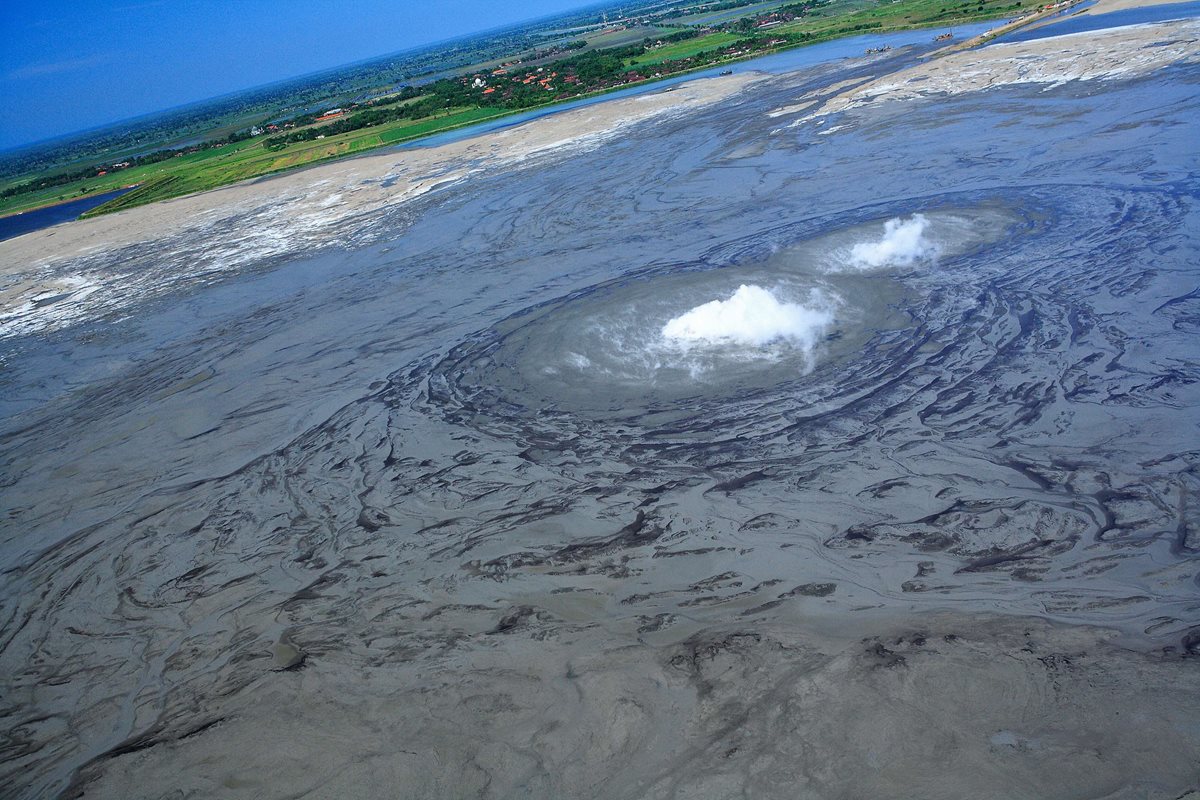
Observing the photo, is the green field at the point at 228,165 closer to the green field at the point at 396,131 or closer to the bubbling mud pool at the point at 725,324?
the green field at the point at 396,131

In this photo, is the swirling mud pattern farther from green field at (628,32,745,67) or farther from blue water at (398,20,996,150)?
green field at (628,32,745,67)

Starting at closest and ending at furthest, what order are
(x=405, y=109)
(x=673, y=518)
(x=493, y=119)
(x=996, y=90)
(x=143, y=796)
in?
(x=143, y=796) → (x=673, y=518) → (x=996, y=90) → (x=493, y=119) → (x=405, y=109)

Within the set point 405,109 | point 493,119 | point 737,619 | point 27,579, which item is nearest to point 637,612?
point 737,619

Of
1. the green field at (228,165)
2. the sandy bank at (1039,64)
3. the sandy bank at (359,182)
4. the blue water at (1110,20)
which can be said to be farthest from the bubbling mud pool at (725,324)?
the green field at (228,165)

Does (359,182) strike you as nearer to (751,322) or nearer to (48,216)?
(48,216)

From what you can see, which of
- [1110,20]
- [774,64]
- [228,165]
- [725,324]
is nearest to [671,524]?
[725,324]

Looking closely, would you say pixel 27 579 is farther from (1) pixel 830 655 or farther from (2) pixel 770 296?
(2) pixel 770 296

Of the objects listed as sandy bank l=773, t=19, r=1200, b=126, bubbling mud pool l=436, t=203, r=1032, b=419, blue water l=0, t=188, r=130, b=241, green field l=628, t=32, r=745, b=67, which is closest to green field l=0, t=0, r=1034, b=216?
green field l=628, t=32, r=745, b=67
